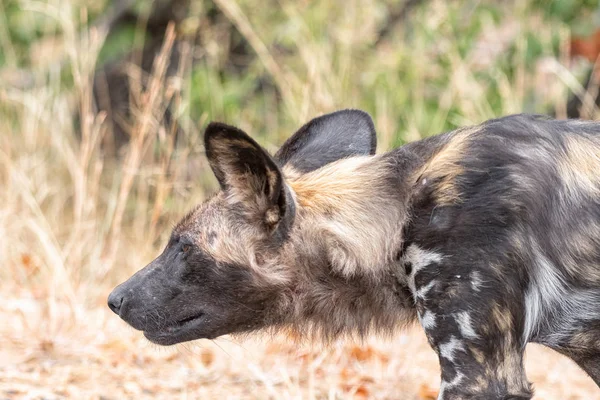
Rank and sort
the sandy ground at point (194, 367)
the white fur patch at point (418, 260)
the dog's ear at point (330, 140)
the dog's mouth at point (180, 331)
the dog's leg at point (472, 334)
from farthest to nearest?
the sandy ground at point (194, 367), the dog's ear at point (330, 140), the dog's mouth at point (180, 331), the white fur patch at point (418, 260), the dog's leg at point (472, 334)

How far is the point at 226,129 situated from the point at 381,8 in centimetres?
432

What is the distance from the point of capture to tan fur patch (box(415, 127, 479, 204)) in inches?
104

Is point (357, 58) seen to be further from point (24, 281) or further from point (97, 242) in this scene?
point (24, 281)

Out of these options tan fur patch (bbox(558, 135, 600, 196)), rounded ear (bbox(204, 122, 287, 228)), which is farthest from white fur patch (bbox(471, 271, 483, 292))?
rounded ear (bbox(204, 122, 287, 228))

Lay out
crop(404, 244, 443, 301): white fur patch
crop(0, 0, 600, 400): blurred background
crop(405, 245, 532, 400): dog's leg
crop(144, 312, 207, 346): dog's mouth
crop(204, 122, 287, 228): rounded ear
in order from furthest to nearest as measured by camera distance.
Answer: crop(0, 0, 600, 400): blurred background, crop(144, 312, 207, 346): dog's mouth, crop(204, 122, 287, 228): rounded ear, crop(404, 244, 443, 301): white fur patch, crop(405, 245, 532, 400): dog's leg

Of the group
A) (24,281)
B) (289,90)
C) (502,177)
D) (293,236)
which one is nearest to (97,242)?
(24,281)

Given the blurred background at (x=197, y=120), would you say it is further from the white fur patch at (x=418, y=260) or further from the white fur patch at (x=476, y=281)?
the white fur patch at (x=476, y=281)

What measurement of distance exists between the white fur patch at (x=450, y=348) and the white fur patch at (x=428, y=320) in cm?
7

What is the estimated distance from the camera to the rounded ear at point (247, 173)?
282 centimetres

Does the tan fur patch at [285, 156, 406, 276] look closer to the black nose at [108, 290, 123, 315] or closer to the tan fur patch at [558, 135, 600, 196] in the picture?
the tan fur patch at [558, 135, 600, 196]

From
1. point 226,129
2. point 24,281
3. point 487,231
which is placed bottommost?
point 24,281

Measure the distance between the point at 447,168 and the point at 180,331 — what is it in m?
1.05

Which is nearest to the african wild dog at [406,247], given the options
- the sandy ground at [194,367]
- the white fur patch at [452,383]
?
the white fur patch at [452,383]

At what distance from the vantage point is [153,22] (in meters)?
7.93
